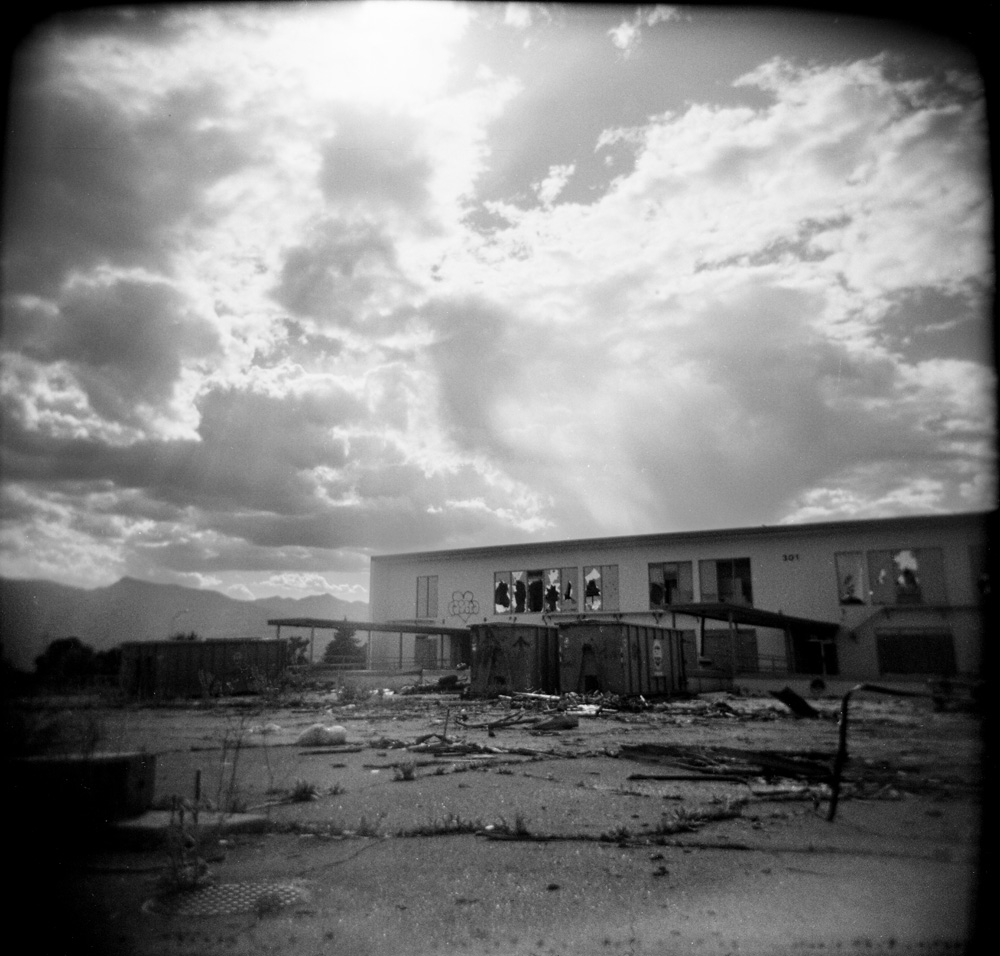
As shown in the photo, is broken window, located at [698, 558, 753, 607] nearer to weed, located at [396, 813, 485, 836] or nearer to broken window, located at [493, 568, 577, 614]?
broken window, located at [493, 568, 577, 614]

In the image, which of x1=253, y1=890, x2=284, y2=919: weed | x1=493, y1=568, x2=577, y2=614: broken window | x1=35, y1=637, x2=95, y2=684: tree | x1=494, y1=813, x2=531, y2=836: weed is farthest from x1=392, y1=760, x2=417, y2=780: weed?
x1=493, y1=568, x2=577, y2=614: broken window

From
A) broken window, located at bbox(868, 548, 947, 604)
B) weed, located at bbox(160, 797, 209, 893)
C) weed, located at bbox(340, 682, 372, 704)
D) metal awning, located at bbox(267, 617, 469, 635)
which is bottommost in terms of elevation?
weed, located at bbox(340, 682, 372, 704)

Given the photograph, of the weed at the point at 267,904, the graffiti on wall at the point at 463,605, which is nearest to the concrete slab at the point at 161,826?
the weed at the point at 267,904

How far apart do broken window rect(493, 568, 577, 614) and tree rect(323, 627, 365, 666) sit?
9.16m

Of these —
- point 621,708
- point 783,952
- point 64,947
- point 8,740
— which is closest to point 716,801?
point 783,952

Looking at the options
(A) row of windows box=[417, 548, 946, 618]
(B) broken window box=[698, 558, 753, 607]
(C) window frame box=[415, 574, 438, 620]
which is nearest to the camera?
(A) row of windows box=[417, 548, 946, 618]

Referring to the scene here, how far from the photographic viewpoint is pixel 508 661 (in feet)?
68.5

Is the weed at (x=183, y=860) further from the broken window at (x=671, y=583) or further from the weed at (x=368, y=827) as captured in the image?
the broken window at (x=671, y=583)

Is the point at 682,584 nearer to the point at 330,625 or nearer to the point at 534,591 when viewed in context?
the point at 534,591

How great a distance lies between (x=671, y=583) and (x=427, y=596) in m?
14.3

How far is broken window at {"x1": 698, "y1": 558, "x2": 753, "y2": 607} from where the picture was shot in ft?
102

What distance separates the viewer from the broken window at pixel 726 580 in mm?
31062

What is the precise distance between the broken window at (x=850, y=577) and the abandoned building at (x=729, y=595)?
6 centimetres

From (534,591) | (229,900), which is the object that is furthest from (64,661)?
(534,591)
